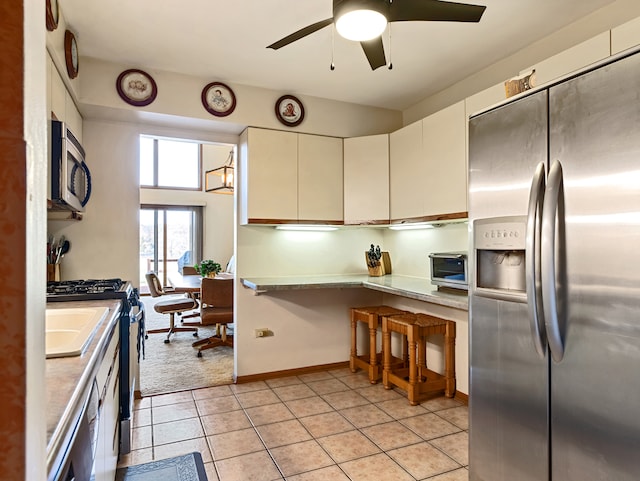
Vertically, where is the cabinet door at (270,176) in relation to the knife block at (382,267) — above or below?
above

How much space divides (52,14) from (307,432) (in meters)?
2.80

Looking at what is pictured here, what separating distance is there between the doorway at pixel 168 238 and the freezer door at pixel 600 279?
8.17m

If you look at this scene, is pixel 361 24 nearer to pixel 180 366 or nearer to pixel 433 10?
pixel 433 10

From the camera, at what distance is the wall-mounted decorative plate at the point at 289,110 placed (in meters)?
3.63

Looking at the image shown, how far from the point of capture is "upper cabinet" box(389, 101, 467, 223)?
289 centimetres

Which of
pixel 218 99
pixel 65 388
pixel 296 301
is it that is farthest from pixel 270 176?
pixel 65 388

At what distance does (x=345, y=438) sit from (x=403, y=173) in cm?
218

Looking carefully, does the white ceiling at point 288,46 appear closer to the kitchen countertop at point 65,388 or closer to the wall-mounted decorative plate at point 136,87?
the wall-mounted decorative plate at point 136,87

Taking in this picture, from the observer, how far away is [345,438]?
8.54 ft

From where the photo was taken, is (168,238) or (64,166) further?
(168,238)

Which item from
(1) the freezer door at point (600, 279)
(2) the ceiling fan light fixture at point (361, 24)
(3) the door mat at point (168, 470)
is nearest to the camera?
(1) the freezer door at point (600, 279)

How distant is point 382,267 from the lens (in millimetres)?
4074

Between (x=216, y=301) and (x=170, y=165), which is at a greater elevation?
(x=170, y=165)

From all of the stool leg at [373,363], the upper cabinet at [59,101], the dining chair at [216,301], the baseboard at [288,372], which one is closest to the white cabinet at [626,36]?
the stool leg at [373,363]
